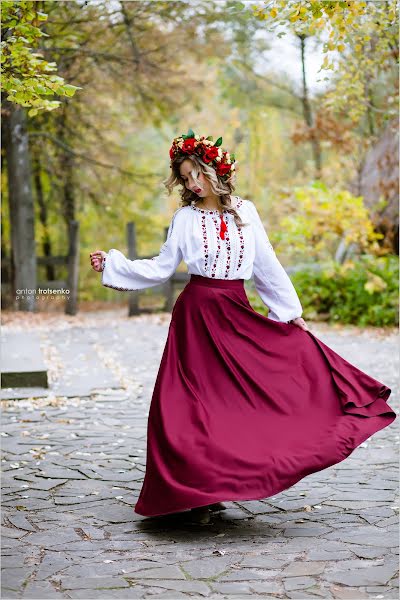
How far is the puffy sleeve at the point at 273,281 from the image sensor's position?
4.28 meters

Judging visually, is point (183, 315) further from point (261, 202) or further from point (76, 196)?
point (261, 202)

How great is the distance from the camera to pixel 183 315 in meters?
4.16

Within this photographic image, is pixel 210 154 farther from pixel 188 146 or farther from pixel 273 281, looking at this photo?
pixel 273 281

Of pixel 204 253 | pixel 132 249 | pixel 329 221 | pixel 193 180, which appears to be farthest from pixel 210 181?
pixel 132 249

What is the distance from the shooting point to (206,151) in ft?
13.4

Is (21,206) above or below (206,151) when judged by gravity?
above

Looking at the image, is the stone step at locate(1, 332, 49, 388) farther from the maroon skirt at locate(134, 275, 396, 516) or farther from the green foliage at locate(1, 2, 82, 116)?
the maroon skirt at locate(134, 275, 396, 516)

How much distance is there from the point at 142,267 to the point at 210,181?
1.78ft

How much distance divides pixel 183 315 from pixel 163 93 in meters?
11.1

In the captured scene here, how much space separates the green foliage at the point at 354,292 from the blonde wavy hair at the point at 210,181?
762 centimetres

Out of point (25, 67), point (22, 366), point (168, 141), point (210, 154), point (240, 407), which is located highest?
point (168, 141)

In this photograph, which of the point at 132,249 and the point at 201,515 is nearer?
the point at 201,515

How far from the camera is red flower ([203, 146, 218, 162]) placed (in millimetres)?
4082

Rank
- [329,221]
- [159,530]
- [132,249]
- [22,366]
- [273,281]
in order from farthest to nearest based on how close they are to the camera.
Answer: [132,249] < [329,221] < [22,366] < [273,281] < [159,530]
